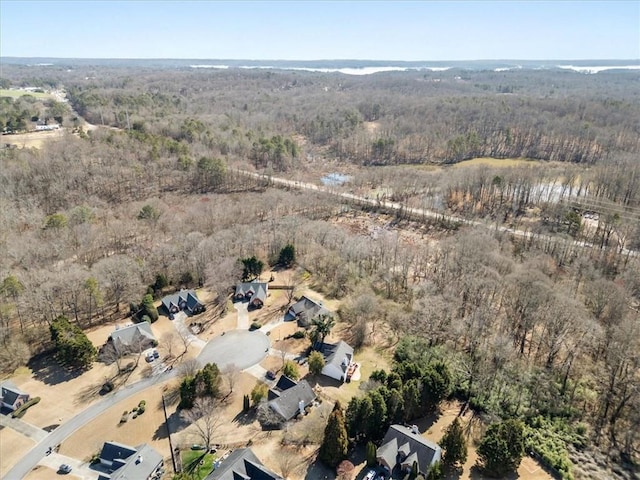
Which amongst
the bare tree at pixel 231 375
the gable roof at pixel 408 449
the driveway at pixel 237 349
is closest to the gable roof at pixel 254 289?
the driveway at pixel 237 349

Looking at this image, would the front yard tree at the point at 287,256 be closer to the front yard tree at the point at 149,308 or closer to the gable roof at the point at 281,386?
the front yard tree at the point at 149,308

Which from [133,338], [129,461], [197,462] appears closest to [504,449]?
[197,462]

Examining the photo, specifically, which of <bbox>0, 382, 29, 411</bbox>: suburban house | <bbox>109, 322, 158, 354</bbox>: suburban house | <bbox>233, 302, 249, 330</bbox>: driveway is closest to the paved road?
<bbox>0, 382, 29, 411</bbox>: suburban house

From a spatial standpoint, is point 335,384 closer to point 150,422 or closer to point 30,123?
point 150,422

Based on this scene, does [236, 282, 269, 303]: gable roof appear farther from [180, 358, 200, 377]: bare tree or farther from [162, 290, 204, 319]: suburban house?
[180, 358, 200, 377]: bare tree

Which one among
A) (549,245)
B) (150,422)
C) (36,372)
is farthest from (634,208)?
(36,372)
